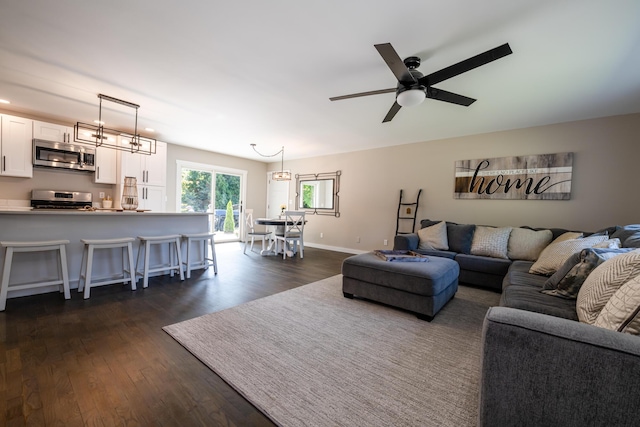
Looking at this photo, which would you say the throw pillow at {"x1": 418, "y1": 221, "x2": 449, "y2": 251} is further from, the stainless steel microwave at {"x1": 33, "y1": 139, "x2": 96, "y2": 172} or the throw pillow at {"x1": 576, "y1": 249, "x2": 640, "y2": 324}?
the stainless steel microwave at {"x1": 33, "y1": 139, "x2": 96, "y2": 172}

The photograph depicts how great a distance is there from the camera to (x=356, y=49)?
2229 mm

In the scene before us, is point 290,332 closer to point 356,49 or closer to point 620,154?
point 356,49

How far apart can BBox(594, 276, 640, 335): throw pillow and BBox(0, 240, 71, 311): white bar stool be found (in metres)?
4.23

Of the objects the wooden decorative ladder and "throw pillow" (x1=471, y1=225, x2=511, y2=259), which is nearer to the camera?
"throw pillow" (x1=471, y1=225, x2=511, y2=259)

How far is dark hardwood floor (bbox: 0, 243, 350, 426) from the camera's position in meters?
1.31

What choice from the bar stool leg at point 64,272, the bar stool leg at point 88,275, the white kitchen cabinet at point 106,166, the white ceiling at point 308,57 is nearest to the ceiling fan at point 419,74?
the white ceiling at point 308,57

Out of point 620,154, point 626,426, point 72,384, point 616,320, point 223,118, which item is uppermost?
point 223,118

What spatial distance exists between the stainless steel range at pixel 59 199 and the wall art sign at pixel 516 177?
6.73m

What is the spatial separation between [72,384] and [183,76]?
280cm

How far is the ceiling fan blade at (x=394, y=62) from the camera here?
1.73m

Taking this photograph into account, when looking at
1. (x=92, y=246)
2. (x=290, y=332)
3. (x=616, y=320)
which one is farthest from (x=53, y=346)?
(x=616, y=320)

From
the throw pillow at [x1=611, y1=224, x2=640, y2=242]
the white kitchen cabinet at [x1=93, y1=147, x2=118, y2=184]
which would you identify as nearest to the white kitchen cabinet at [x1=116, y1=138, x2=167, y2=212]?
the white kitchen cabinet at [x1=93, y1=147, x2=118, y2=184]

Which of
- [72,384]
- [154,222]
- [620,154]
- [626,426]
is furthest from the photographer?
[154,222]

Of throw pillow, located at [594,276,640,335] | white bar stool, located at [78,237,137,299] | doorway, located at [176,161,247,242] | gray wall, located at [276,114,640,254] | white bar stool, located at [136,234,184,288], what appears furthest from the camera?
doorway, located at [176,161,247,242]
